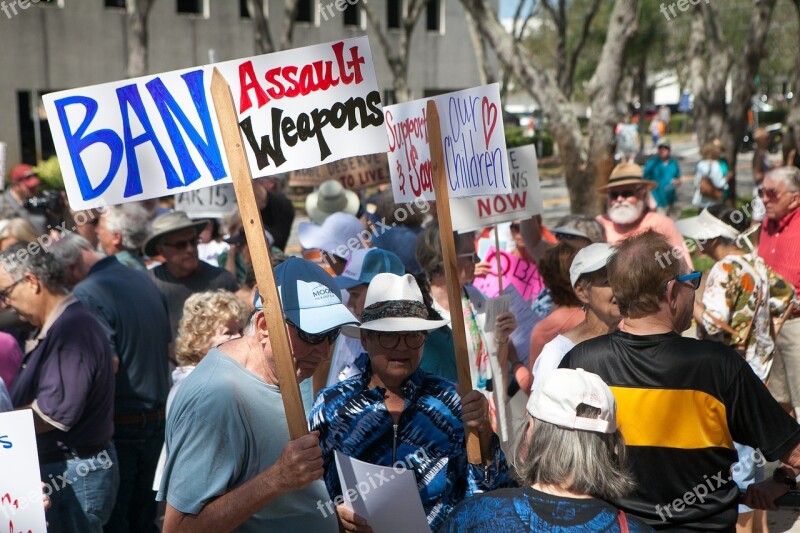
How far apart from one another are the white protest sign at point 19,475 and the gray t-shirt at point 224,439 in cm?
74

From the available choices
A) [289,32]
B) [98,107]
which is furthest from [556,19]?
[98,107]

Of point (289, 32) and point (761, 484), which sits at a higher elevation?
point (289, 32)

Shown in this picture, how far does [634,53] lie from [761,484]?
4447cm

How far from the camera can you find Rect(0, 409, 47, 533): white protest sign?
10.9 feet

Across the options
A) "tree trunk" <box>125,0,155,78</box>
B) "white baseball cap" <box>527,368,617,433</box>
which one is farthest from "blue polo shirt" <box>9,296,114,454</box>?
"tree trunk" <box>125,0,155,78</box>

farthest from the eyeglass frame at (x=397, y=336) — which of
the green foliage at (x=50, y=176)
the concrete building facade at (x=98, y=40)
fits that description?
the concrete building facade at (x=98, y=40)

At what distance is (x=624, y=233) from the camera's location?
7555 mm

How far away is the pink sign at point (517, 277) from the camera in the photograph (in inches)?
258

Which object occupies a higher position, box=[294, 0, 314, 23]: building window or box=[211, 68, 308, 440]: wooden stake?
box=[294, 0, 314, 23]: building window

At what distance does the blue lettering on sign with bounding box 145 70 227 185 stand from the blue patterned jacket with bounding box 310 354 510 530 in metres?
0.89

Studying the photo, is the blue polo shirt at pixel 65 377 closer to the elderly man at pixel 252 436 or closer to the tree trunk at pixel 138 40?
the elderly man at pixel 252 436

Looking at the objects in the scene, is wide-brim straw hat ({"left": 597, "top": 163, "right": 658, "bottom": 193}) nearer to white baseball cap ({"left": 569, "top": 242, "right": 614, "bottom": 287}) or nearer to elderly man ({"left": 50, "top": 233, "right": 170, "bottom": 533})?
white baseball cap ({"left": 569, "top": 242, "right": 614, "bottom": 287})

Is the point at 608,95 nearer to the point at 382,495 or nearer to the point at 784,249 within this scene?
the point at 784,249

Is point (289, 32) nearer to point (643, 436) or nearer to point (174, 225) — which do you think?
point (174, 225)
